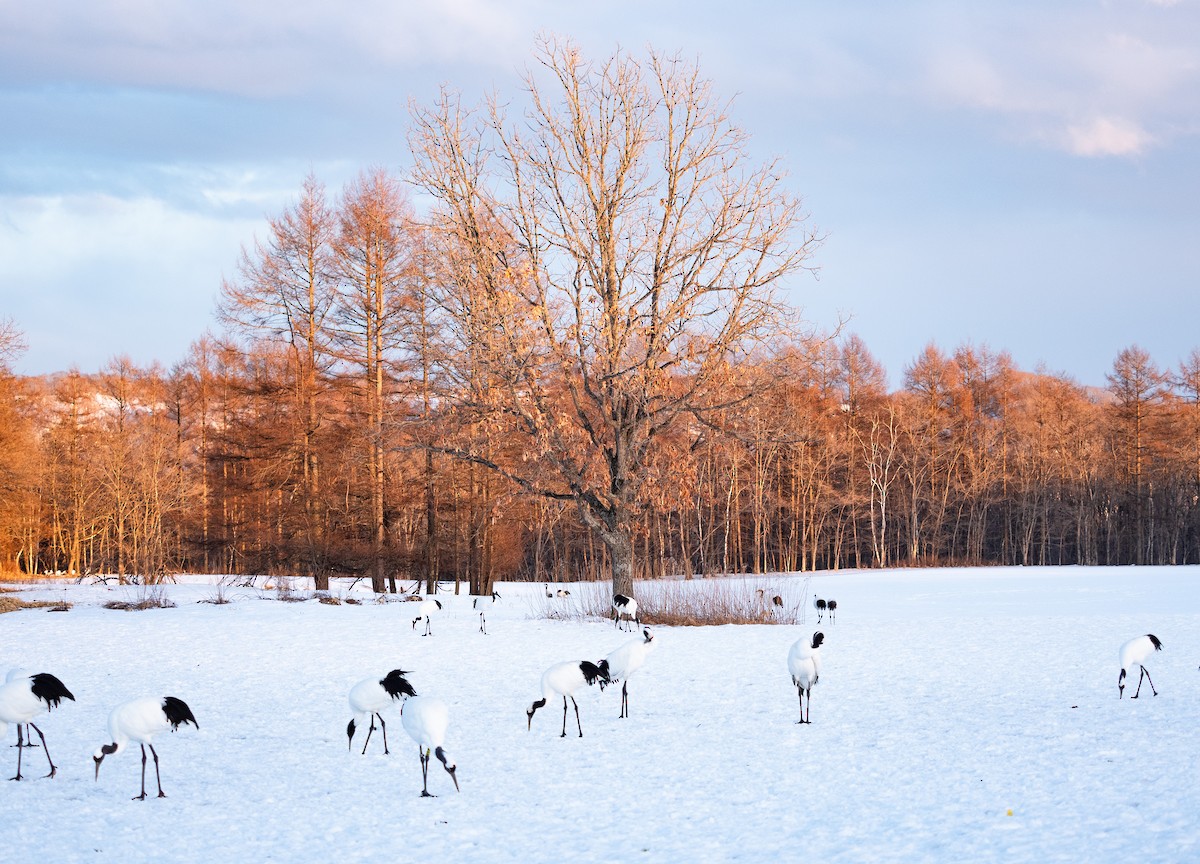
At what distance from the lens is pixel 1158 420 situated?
185ft

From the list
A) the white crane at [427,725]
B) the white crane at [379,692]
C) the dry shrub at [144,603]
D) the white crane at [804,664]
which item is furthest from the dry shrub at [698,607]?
the white crane at [427,725]

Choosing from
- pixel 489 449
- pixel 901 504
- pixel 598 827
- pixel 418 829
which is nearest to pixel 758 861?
pixel 598 827

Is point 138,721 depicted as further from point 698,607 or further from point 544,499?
point 544,499

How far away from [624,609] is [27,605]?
1551 centimetres

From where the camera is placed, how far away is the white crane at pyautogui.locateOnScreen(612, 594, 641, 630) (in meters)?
18.4

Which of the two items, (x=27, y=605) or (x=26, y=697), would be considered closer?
(x=26, y=697)

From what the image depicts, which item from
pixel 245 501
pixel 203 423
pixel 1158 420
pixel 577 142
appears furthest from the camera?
pixel 1158 420

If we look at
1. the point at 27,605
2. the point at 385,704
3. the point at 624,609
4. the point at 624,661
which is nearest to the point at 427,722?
the point at 385,704

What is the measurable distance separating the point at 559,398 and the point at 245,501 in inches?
954

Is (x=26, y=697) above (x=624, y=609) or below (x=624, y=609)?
above

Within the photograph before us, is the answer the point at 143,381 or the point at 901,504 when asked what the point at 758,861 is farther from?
the point at 901,504

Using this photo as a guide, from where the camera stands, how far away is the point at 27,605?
24.0 m

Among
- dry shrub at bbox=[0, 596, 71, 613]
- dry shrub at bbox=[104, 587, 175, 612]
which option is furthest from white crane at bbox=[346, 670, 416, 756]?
dry shrub at bbox=[0, 596, 71, 613]

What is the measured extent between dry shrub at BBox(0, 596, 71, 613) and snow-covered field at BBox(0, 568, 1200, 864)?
749 cm
